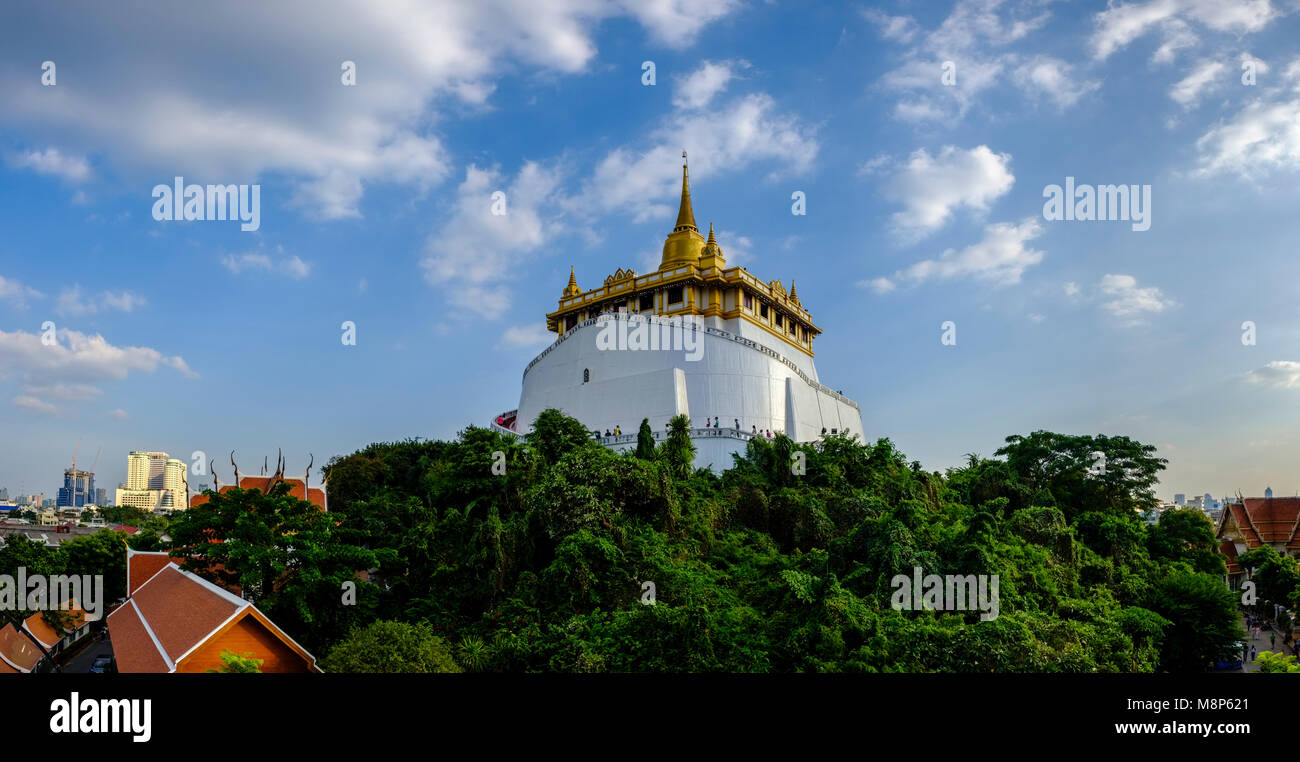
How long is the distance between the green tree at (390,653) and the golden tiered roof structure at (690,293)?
2563 cm

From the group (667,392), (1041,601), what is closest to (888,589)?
(1041,601)

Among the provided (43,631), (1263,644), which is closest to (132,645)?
(43,631)

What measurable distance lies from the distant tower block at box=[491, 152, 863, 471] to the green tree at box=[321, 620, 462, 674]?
1632 centimetres

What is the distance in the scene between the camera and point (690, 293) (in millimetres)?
39531

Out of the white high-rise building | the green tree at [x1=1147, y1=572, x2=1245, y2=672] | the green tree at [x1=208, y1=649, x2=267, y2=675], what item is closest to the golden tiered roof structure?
the green tree at [x1=1147, y1=572, x2=1245, y2=672]

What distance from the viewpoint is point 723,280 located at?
39.3 metres

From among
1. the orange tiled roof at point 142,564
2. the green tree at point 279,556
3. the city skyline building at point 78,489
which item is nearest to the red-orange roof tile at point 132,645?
the green tree at point 279,556

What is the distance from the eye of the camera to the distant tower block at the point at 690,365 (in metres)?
34.2

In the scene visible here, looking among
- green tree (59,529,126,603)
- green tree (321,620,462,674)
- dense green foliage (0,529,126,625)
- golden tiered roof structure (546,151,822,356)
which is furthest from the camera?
golden tiered roof structure (546,151,822,356)

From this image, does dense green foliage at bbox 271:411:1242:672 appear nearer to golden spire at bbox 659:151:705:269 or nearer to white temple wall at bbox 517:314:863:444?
white temple wall at bbox 517:314:863:444

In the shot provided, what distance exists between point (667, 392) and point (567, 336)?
26.4ft

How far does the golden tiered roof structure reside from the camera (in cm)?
3947

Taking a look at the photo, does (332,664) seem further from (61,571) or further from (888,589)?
(61,571)

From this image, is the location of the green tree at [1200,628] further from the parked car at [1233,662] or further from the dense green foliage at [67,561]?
the dense green foliage at [67,561]
